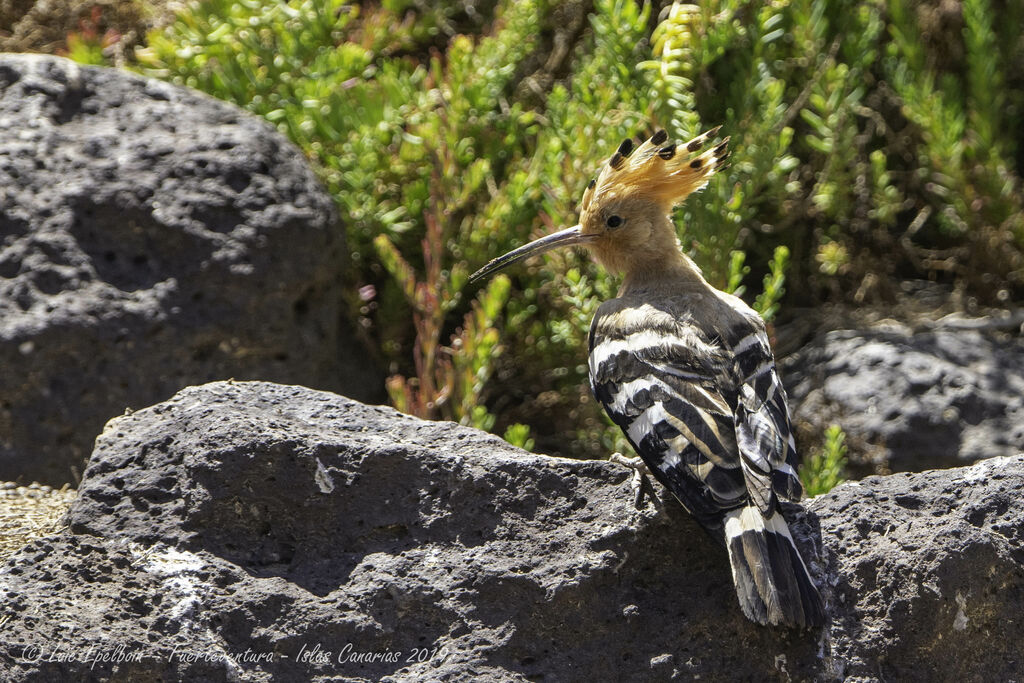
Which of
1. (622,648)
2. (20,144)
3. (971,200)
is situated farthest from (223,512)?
(971,200)

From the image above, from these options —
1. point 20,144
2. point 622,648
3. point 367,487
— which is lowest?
point 622,648

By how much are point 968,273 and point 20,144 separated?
141 inches

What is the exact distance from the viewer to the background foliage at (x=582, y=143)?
12.5ft

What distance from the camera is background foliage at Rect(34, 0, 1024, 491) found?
3799 mm

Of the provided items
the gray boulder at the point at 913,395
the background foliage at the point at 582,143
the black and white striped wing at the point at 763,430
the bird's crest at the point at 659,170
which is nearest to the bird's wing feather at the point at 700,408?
the black and white striped wing at the point at 763,430

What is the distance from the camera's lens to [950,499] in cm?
243

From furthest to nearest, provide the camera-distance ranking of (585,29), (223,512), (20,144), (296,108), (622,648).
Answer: (585,29) → (296,108) → (20,144) → (223,512) → (622,648)

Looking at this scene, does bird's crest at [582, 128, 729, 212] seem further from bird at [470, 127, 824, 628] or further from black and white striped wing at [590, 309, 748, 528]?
black and white striped wing at [590, 309, 748, 528]

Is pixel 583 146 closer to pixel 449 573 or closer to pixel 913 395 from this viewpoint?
pixel 913 395

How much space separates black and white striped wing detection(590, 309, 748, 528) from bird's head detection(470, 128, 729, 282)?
0.34m

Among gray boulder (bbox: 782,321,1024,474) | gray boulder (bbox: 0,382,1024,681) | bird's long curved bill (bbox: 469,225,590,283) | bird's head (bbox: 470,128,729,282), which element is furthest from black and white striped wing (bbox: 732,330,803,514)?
gray boulder (bbox: 782,321,1024,474)

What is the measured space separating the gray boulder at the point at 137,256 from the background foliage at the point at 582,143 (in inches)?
14.0

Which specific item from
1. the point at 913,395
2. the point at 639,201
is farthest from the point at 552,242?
the point at 913,395

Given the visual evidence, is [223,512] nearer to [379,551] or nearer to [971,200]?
[379,551]
